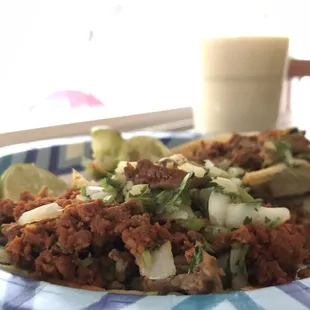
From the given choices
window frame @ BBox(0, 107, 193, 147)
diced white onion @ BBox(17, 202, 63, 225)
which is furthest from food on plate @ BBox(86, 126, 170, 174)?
diced white onion @ BBox(17, 202, 63, 225)

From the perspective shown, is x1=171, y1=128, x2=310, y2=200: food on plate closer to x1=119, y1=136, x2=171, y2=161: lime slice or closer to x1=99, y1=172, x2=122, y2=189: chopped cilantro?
x1=119, y1=136, x2=171, y2=161: lime slice

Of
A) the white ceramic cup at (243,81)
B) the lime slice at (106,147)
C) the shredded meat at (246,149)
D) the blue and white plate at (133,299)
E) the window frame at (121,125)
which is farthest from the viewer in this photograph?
the white ceramic cup at (243,81)

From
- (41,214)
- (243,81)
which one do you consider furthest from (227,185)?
(243,81)

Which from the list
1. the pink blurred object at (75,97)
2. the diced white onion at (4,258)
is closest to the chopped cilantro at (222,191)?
the diced white onion at (4,258)

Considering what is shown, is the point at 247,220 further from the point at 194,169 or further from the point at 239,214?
the point at 194,169

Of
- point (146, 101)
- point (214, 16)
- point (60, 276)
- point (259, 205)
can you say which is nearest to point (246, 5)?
point (214, 16)

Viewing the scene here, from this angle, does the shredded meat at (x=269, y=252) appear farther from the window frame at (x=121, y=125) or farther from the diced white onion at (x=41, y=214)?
the window frame at (x=121, y=125)
